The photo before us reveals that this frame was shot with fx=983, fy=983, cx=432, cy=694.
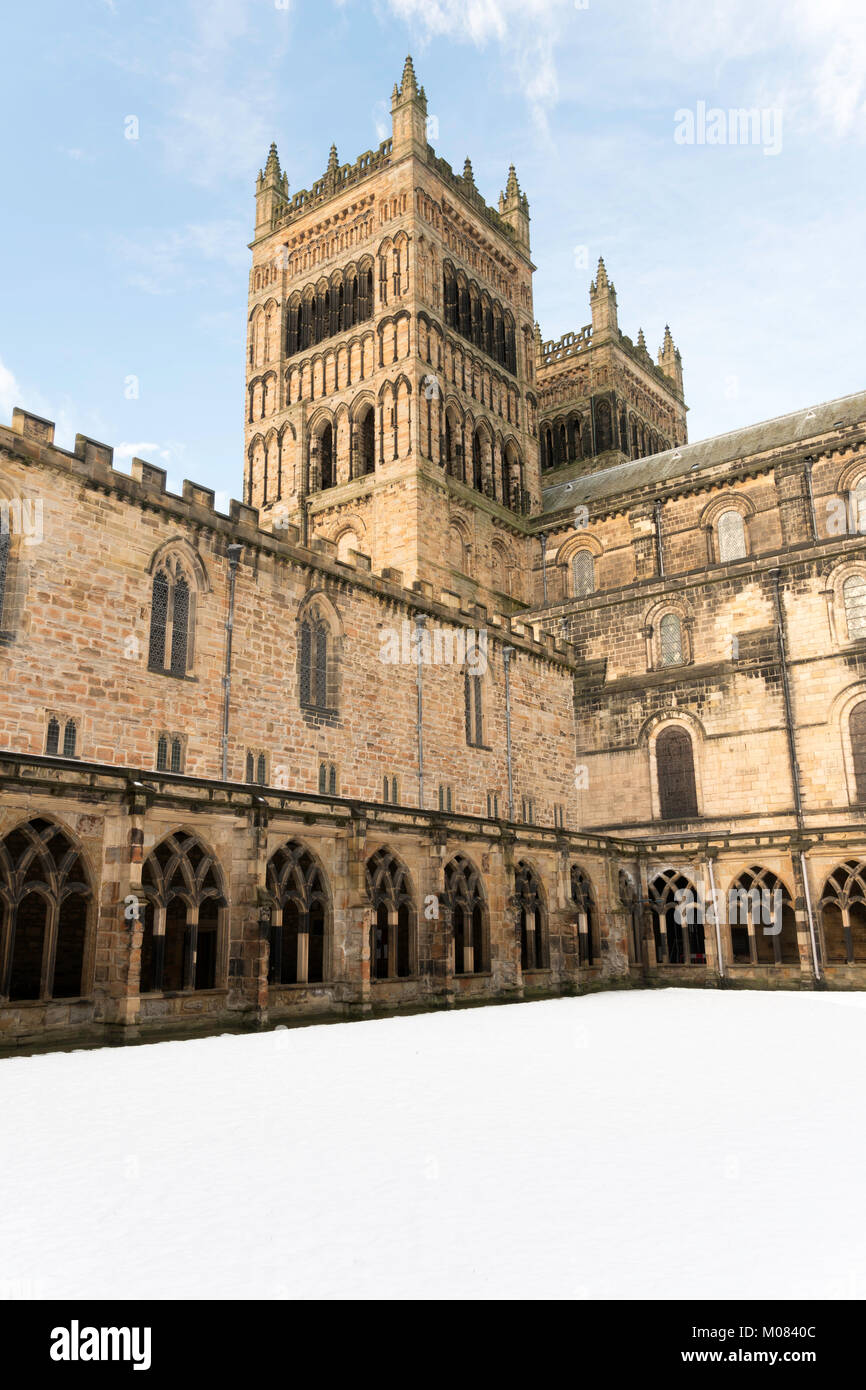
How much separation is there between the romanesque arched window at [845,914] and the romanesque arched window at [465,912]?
9963 millimetres

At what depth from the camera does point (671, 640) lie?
117 ft

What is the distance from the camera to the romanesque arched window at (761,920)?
87.6 feet

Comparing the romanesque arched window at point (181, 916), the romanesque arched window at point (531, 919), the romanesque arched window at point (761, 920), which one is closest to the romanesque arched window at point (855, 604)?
the romanesque arched window at point (761, 920)

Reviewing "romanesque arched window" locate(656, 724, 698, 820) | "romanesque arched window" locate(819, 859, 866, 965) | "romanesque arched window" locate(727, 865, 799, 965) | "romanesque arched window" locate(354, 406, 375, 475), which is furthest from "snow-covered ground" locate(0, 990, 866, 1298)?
"romanesque arched window" locate(354, 406, 375, 475)

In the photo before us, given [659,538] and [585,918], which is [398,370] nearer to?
[659,538]

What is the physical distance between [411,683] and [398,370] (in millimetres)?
19736

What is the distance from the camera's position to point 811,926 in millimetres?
25750

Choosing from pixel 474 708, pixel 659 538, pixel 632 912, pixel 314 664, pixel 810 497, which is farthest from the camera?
pixel 659 538

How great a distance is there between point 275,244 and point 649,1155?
51325mm

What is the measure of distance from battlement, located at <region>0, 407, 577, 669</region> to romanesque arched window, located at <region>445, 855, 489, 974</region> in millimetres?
9353

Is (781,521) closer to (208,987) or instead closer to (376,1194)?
(208,987)

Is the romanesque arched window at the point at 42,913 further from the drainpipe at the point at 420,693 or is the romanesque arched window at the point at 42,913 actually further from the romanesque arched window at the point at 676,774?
the romanesque arched window at the point at 676,774

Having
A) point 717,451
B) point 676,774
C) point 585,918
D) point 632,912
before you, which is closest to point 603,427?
point 717,451

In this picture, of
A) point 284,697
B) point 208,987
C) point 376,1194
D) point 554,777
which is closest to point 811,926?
point 554,777
